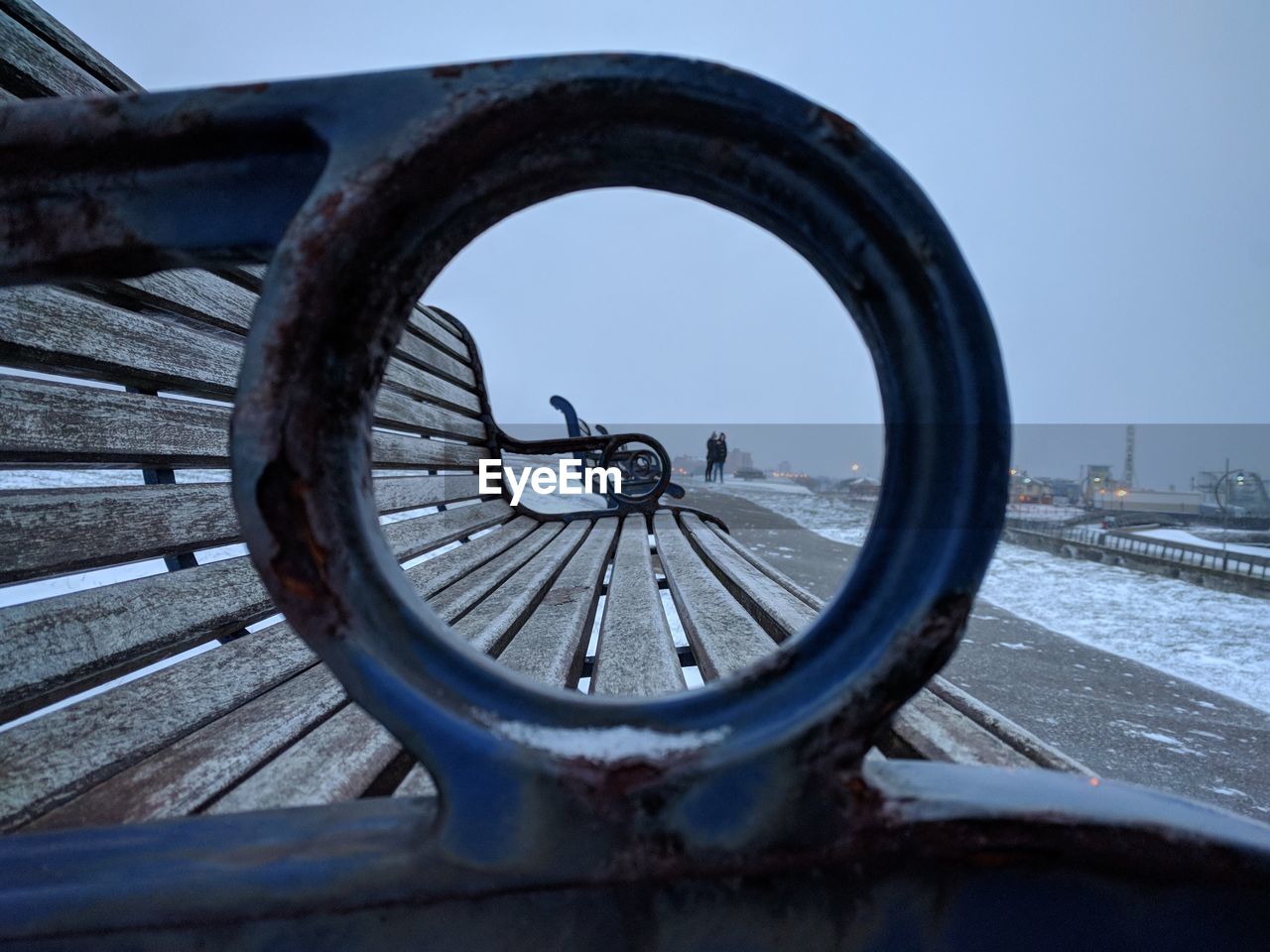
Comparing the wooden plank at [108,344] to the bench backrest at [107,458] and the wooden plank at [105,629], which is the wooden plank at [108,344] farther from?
the wooden plank at [105,629]

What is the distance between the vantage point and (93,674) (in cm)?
76

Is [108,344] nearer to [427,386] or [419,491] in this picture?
[419,491]

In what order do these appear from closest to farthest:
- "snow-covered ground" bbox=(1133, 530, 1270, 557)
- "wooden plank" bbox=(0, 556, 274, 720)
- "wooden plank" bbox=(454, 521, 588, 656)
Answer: "wooden plank" bbox=(0, 556, 274, 720) → "wooden plank" bbox=(454, 521, 588, 656) → "snow-covered ground" bbox=(1133, 530, 1270, 557)

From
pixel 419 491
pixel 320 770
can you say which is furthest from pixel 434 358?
pixel 320 770

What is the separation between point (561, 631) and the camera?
3.81 ft

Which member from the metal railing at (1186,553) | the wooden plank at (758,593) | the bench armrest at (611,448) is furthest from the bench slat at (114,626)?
the metal railing at (1186,553)

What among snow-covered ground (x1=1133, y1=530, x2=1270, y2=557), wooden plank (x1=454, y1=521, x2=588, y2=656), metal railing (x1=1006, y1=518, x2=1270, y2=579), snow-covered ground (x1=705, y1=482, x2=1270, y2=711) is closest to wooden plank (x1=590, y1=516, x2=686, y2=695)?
wooden plank (x1=454, y1=521, x2=588, y2=656)

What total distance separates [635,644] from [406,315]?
0.82 meters

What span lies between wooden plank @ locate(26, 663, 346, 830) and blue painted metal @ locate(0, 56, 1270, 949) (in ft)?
0.56

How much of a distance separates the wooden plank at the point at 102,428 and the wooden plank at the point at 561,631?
2.20ft

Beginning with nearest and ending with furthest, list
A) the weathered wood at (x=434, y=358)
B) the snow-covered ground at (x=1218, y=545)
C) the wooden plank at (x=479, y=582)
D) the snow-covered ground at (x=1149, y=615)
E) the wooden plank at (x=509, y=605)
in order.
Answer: the wooden plank at (x=509, y=605)
the wooden plank at (x=479, y=582)
the weathered wood at (x=434, y=358)
the snow-covered ground at (x=1149, y=615)
the snow-covered ground at (x=1218, y=545)

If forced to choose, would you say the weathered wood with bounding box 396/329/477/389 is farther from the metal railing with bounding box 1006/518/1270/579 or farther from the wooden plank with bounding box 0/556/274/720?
the metal railing with bounding box 1006/518/1270/579

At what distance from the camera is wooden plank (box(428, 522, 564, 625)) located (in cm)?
128

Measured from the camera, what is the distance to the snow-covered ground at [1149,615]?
399 cm
